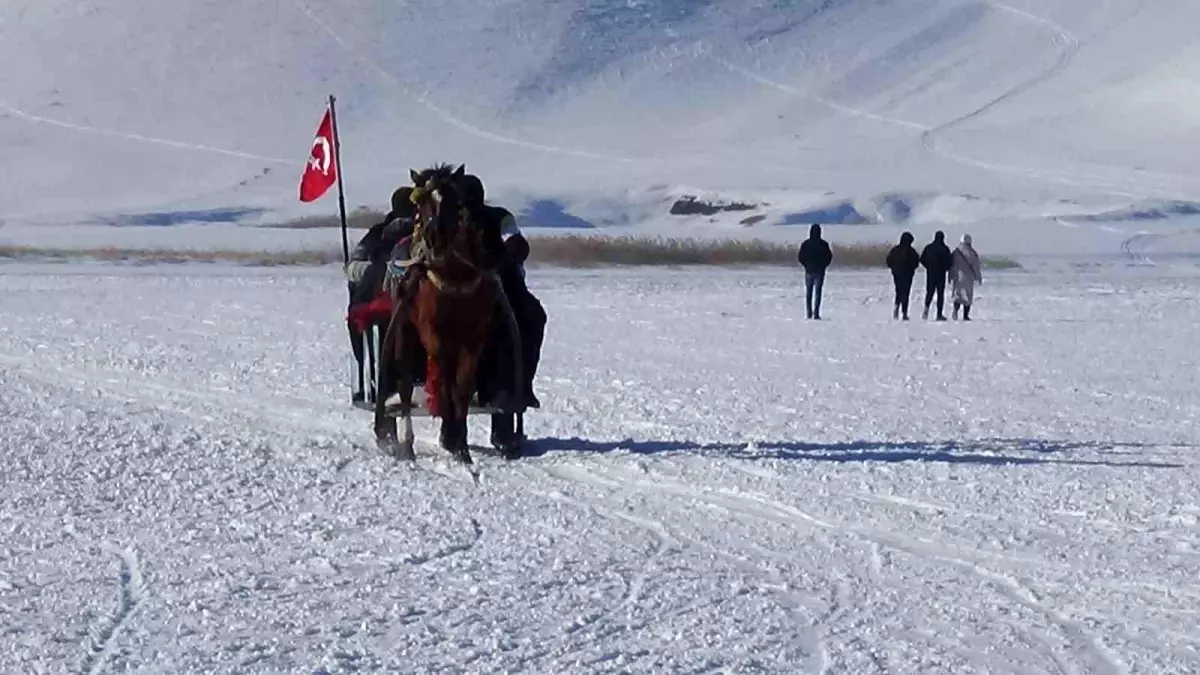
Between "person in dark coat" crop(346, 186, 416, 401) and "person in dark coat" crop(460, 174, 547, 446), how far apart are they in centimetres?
70

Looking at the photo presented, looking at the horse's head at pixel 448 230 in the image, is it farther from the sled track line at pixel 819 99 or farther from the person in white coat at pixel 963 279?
the sled track line at pixel 819 99

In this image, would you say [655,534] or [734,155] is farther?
[734,155]

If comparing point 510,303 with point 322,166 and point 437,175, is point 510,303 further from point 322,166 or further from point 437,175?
point 322,166

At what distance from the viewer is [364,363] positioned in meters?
13.3

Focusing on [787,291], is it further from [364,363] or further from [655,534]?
[655,534]

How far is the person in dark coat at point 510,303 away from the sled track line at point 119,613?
340cm

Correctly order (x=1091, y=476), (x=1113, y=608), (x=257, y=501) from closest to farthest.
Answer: (x=1113, y=608), (x=257, y=501), (x=1091, y=476)

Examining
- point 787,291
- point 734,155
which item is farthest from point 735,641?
point 734,155

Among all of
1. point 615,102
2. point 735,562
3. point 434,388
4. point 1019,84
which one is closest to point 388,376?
point 434,388

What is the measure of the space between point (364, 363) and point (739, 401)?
3.53 metres

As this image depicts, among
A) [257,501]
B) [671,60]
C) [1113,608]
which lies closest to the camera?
[1113,608]

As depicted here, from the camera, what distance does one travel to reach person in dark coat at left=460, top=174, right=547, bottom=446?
12.0m

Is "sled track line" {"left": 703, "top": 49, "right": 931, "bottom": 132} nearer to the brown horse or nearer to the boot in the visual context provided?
the boot

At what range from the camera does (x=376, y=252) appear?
13008 millimetres
